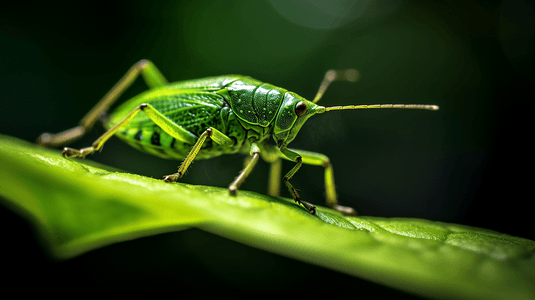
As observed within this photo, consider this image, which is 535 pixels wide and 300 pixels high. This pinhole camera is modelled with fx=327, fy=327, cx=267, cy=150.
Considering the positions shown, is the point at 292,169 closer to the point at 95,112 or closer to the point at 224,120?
the point at 224,120

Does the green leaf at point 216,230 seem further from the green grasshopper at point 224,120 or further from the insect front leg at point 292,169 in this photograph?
the green grasshopper at point 224,120

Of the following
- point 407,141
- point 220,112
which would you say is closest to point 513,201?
point 407,141

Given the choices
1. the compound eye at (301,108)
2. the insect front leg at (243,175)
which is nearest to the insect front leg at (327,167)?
the compound eye at (301,108)

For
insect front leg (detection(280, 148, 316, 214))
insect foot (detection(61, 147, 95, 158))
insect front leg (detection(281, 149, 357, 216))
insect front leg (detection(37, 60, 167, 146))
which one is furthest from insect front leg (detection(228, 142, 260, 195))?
insect front leg (detection(37, 60, 167, 146))

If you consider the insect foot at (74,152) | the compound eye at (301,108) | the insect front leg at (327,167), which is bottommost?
the insect foot at (74,152)

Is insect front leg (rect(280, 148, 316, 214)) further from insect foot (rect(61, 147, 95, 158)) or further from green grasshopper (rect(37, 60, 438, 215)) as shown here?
insect foot (rect(61, 147, 95, 158))

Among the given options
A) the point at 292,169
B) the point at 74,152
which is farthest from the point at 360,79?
the point at 74,152

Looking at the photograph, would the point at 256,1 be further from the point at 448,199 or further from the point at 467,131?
the point at 448,199
